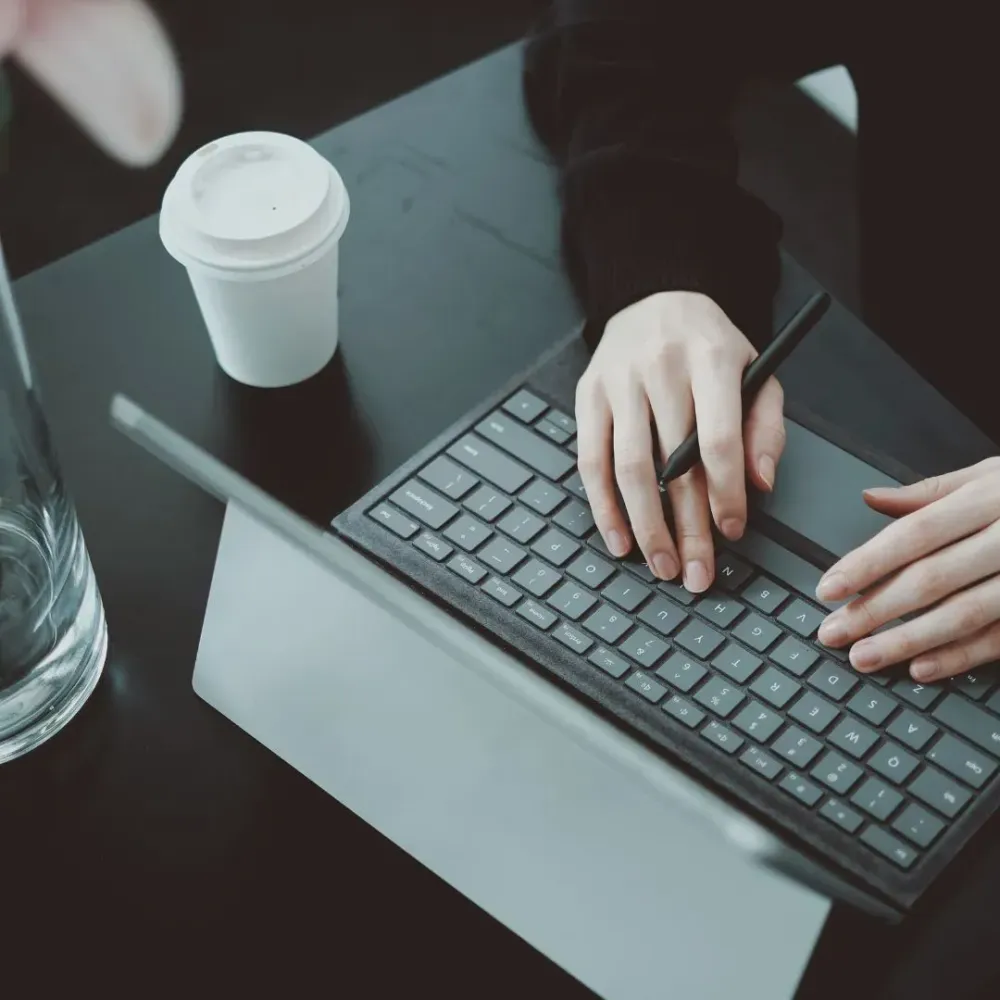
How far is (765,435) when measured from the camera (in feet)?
2.19

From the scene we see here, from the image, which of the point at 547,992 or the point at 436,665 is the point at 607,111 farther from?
the point at 547,992

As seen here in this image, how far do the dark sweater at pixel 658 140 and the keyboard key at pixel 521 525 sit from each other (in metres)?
0.15

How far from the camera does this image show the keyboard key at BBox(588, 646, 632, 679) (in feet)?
1.90

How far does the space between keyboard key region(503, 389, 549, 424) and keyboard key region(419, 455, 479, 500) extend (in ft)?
0.17

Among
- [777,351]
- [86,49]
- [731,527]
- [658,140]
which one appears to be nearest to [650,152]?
[658,140]

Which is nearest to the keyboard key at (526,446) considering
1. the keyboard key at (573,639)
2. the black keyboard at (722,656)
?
the black keyboard at (722,656)

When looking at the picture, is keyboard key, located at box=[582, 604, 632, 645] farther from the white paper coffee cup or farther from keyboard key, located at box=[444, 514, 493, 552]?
the white paper coffee cup

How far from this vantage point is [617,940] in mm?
489

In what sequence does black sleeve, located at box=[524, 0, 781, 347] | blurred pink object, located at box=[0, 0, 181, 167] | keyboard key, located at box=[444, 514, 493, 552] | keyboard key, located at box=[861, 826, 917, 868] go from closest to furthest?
blurred pink object, located at box=[0, 0, 181, 167] < keyboard key, located at box=[861, 826, 917, 868] < keyboard key, located at box=[444, 514, 493, 552] < black sleeve, located at box=[524, 0, 781, 347]

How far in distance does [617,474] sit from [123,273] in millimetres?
345

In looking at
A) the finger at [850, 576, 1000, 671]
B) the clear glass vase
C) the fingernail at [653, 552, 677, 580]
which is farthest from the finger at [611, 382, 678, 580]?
the clear glass vase

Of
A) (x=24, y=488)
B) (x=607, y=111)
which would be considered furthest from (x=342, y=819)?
(x=607, y=111)

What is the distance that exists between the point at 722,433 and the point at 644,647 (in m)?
0.14

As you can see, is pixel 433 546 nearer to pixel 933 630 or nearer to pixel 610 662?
pixel 610 662
